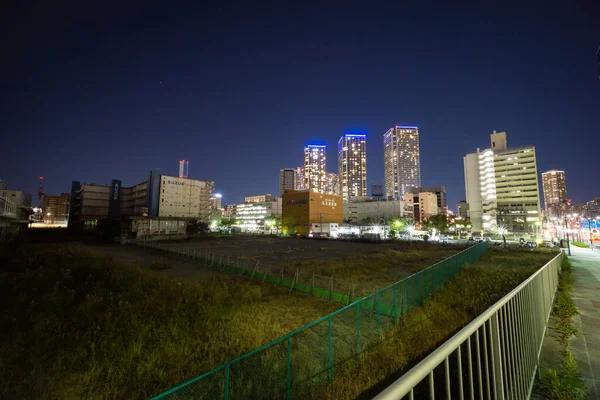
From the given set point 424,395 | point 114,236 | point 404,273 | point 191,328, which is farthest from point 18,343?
point 114,236

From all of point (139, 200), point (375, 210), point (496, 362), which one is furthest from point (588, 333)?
point (375, 210)

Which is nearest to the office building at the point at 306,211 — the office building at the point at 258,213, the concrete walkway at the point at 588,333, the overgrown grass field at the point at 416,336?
the office building at the point at 258,213

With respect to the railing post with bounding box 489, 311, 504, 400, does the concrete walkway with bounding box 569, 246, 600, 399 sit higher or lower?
lower

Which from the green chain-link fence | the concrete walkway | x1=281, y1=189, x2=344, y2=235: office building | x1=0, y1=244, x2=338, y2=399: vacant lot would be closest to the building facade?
x1=281, y1=189, x2=344, y2=235: office building

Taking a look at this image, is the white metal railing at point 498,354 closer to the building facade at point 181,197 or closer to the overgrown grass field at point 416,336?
the overgrown grass field at point 416,336

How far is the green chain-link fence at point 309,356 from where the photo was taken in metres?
7.09

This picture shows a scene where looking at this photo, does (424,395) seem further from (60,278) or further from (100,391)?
(60,278)

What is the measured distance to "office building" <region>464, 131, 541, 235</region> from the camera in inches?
4606

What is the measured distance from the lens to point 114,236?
216 ft

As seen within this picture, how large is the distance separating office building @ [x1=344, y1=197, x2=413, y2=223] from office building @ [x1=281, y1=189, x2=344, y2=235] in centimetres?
4678

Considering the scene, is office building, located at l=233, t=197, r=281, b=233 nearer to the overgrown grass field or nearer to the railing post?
the overgrown grass field

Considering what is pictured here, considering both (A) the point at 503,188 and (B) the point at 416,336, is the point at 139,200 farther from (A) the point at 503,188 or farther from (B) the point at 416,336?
(A) the point at 503,188

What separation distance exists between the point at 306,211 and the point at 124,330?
9710 centimetres

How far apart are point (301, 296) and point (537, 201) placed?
143m
